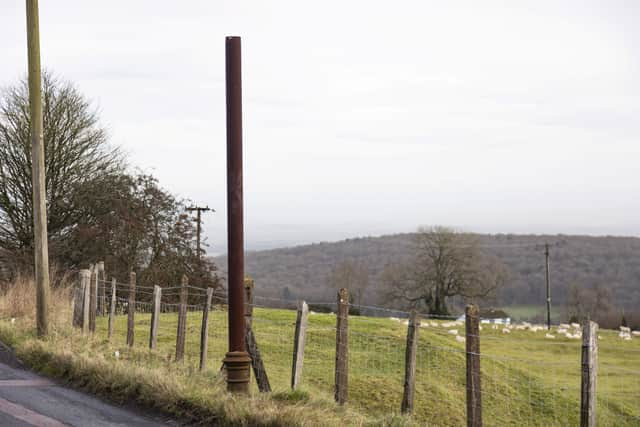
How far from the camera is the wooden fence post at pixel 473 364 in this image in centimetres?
1002

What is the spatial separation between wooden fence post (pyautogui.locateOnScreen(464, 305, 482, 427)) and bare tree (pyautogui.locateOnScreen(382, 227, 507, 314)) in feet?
260

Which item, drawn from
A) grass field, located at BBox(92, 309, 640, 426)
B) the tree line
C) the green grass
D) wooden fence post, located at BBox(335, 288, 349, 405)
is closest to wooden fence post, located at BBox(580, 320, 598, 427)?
the green grass

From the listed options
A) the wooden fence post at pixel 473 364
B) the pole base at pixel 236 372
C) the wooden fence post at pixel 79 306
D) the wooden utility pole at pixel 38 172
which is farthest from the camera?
the wooden fence post at pixel 79 306

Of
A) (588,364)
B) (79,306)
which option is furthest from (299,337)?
(79,306)

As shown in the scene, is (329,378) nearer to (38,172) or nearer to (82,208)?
(38,172)

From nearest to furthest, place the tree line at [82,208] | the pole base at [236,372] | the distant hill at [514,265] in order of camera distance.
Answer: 1. the pole base at [236,372]
2. the tree line at [82,208]
3. the distant hill at [514,265]

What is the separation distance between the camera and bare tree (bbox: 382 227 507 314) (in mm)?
90750

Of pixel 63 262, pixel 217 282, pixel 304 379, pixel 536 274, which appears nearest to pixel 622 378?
pixel 217 282

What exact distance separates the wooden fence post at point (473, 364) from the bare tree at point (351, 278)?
302ft

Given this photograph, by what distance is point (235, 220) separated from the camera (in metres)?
10.1

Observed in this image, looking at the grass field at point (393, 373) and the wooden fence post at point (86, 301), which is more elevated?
the wooden fence post at point (86, 301)

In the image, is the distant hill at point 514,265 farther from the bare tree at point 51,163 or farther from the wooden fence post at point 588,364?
the wooden fence post at point 588,364

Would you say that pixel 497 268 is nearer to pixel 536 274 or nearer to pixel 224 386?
pixel 536 274

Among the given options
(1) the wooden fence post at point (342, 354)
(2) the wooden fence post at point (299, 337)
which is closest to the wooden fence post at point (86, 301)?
(2) the wooden fence post at point (299, 337)
